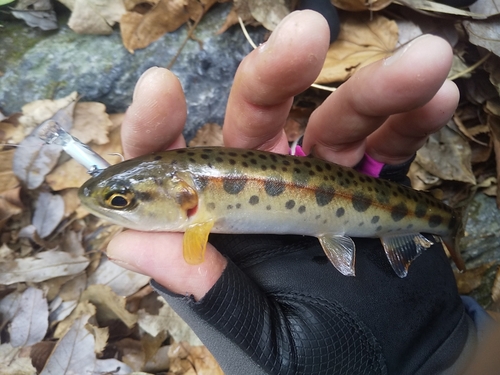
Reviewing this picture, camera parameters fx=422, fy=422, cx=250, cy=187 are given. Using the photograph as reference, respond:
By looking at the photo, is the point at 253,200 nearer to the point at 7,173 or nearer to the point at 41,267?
the point at 41,267

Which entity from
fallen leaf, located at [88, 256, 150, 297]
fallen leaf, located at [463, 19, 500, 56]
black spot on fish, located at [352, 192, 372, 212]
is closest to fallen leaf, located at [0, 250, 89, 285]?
fallen leaf, located at [88, 256, 150, 297]

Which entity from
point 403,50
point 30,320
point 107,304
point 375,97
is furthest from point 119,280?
point 403,50

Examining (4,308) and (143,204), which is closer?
(143,204)

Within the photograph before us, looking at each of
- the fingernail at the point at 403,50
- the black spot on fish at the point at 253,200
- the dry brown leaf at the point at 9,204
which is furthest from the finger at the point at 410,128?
the dry brown leaf at the point at 9,204

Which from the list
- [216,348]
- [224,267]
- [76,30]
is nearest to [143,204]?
[224,267]

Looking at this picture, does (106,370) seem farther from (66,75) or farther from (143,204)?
(66,75)

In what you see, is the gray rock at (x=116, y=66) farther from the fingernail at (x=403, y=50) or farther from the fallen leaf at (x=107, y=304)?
the fingernail at (x=403, y=50)

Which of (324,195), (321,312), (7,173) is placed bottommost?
(7,173)
